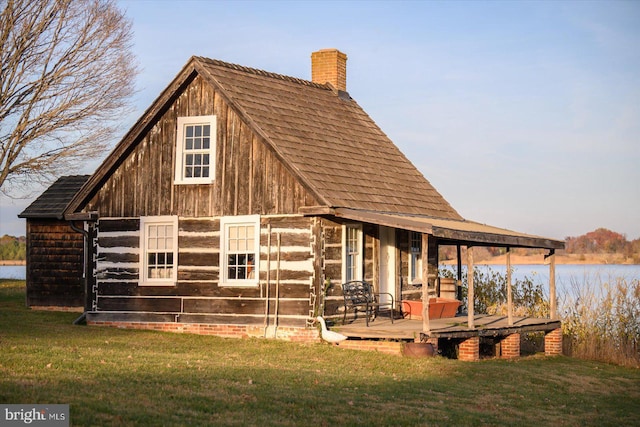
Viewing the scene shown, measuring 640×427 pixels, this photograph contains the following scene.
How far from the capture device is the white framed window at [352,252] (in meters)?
20.7

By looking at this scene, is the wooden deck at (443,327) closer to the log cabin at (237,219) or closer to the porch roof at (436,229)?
the log cabin at (237,219)

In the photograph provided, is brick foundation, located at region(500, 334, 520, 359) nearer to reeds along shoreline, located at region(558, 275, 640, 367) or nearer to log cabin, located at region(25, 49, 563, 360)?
log cabin, located at region(25, 49, 563, 360)

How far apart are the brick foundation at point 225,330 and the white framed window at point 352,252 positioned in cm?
167

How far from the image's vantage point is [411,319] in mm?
21828

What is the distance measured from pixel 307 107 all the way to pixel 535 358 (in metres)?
8.93

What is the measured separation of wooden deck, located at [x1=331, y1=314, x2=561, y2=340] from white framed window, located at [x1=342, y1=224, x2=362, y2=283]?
3.67 ft

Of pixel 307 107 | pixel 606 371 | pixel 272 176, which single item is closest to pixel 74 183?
pixel 307 107

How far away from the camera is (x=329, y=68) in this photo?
2700 centimetres

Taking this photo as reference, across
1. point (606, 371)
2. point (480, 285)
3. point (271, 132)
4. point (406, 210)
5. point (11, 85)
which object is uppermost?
point (11, 85)

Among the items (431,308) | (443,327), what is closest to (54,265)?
(431,308)

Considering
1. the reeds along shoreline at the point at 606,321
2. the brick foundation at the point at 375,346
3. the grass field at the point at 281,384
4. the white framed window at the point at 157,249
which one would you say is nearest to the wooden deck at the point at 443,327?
the brick foundation at the point at 375,346

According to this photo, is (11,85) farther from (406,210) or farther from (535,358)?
(535,358)

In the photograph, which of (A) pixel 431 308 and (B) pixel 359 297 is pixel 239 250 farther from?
(A) pixel 431 308

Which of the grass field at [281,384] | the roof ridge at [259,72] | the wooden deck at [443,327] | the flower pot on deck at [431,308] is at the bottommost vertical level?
the grass field at [281,384]
